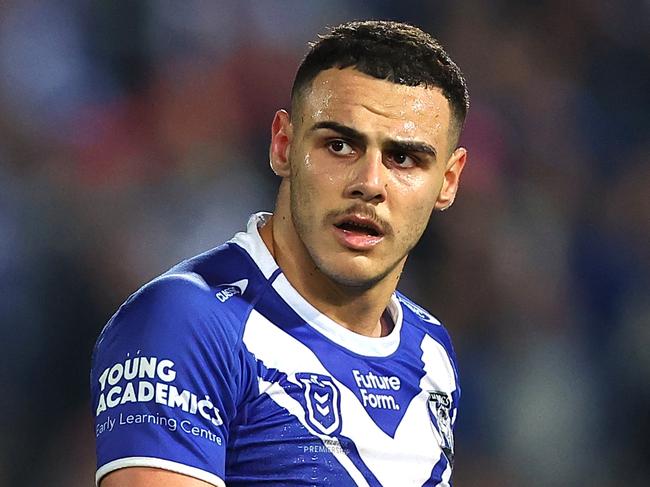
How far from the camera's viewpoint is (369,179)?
245 centimetres

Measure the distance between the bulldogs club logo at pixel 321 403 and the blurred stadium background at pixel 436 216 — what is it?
5.85ft

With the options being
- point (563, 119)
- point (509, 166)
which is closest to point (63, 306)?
point (509, 166)

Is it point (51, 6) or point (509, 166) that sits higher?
point (51, 6)

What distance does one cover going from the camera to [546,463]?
4.48 meters

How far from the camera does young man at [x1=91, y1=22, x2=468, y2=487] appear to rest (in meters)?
2.21

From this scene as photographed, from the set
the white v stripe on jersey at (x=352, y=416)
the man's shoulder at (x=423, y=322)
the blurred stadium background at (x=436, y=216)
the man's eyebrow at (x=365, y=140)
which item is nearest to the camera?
the white v stripe on jersey at (x=352, y=416)

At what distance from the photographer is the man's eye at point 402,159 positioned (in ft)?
8.35

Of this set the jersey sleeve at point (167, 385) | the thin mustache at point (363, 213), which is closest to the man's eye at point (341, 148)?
the thin mustache at point (363, 213)

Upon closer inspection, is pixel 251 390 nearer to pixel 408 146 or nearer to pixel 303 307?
pixel 303 307

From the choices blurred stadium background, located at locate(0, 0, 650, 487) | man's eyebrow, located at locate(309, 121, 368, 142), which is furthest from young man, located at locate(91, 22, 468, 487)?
blurred stadium background, located at locate(0, 0, 650, 487)

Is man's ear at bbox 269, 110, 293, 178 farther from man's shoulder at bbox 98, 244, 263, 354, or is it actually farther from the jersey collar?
man's shoulder at bbox 98, 244, 263, 354

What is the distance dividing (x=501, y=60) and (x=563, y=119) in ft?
1.29

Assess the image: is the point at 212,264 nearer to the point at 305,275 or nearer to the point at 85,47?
the point at 305,275

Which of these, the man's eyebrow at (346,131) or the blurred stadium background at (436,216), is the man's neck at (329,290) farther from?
the blurred stadium background at (436,216)
